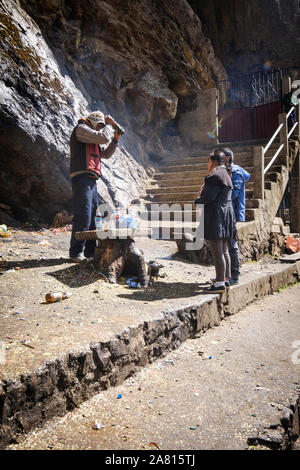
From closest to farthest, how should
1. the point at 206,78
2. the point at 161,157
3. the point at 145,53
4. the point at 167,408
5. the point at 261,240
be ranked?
the point at 167,408 < the point at 261,240 < the point at 145,53 < the point at 161,157 < the point at 206,78

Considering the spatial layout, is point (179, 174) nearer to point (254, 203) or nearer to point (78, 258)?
Result: point (254, 203)

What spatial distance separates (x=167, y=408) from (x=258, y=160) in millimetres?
6631

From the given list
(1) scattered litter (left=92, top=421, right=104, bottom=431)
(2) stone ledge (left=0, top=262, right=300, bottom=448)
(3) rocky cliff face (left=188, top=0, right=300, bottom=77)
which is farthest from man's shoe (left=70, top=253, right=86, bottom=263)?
(3) rocky cliff face (left=188, top=0, right=300, bottom=77)

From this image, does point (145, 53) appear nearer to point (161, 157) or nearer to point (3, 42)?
point (161, 157)

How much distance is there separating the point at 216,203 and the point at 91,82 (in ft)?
22.4

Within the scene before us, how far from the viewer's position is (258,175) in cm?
768

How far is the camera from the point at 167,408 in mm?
2307

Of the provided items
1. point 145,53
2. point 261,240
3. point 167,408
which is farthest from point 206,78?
point 167,408

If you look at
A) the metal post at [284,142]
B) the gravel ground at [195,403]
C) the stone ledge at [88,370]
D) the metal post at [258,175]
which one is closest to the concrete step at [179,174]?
the metal post at [258,175]

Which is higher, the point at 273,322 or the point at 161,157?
the point at 161,157

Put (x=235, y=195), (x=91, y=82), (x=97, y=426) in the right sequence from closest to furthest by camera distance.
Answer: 1. (x=97, y=426)
2. (x=235, y=195)
3. (x=91, y=82)

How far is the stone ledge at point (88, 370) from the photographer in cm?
186

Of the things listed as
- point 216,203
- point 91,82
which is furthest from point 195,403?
point 91,82

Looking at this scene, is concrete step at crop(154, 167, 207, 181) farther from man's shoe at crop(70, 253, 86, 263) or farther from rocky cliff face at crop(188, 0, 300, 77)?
rocky cliff face at crop(188, 0, 300, 77)
